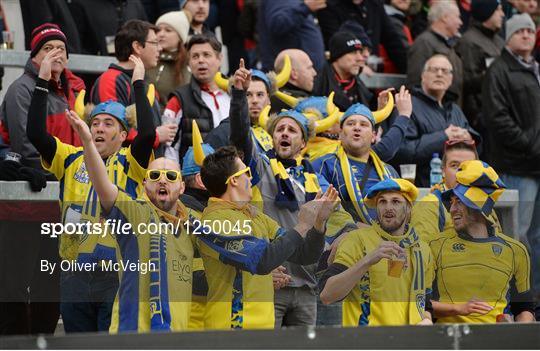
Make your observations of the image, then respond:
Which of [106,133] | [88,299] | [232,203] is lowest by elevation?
[88,299]

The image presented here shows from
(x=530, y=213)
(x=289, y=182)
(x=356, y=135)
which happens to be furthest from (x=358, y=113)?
(x=530, y=213)

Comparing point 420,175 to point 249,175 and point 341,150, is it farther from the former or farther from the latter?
point 249,175

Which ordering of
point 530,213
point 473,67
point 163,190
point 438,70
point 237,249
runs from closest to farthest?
point 237,249 < point 163,190 < point 530,213 < point 438,70 < point 473,67

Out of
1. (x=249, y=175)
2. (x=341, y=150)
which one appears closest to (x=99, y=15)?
(x=341, y=150)

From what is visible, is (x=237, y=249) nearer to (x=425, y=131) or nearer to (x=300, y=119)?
(x=300, y=119)

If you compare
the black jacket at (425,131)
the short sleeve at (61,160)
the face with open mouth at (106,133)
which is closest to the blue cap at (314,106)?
the black jacket at (425,131)

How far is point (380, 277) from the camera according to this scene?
7746 millimetres

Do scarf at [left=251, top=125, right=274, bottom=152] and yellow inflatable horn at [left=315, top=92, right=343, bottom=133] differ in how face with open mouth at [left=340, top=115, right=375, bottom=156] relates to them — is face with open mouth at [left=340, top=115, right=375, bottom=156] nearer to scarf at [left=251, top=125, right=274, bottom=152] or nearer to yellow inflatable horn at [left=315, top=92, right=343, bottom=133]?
yellow inflatable horn at [left=315, top=92, right=343, bottom=133]

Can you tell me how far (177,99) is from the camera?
988cm

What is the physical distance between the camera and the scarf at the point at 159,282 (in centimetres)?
725

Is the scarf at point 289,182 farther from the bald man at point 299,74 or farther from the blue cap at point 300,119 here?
the bald man at point 299,74

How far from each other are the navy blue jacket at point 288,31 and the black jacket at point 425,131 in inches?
38.4

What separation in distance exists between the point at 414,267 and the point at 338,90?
3.45m

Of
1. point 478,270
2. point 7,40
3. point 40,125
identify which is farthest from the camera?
point 7,40
